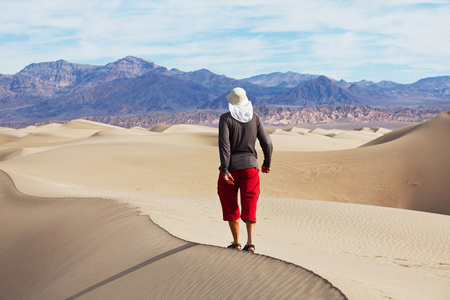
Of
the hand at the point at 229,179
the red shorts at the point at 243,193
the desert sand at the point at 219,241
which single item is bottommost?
the desert sand at the point at 219,241

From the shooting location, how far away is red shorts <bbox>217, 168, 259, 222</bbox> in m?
5.30

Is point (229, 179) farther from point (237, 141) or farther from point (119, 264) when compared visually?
point (119, 264)

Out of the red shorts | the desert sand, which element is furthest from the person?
the desert sand

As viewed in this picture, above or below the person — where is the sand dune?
below

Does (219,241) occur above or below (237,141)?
below

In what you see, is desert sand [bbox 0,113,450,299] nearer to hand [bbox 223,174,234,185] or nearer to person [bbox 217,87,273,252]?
person [bbox 217,87,273,252]

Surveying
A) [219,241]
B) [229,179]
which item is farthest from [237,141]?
[219,241]

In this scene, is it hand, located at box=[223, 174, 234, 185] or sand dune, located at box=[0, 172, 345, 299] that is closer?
sand dune, located at box=[0, 172, 345, 299]

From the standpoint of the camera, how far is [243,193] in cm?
532

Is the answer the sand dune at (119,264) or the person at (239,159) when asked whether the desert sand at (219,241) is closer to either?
the sand dune at (119,264)

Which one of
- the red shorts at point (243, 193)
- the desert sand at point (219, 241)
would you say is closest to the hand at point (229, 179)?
the red shorts at point (243, 193)

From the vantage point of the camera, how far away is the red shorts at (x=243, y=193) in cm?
530

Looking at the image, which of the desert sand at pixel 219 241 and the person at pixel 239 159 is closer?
the desert sand at pixel 219 241

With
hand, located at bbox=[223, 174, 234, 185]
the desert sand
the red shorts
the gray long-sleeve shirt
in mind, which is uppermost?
the gray long-sleeve shirt
